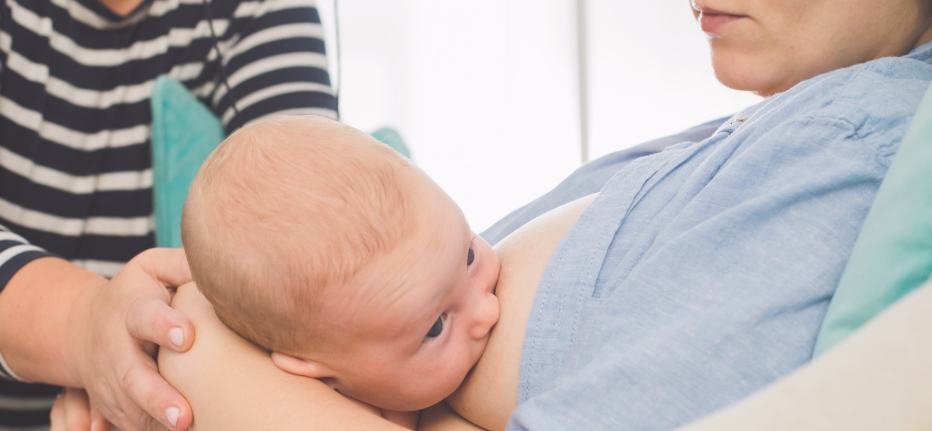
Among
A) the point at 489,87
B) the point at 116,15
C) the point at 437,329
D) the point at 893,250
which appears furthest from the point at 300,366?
the point at 489,87

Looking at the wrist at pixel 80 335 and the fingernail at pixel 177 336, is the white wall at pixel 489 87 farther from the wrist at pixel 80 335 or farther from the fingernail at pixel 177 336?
the fingernail at pixel 177 336

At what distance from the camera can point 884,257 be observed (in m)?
0.48

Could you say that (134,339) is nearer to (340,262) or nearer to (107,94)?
(340,262)

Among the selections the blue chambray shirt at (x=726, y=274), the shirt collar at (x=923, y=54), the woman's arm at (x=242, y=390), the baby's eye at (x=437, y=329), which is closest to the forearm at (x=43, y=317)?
the woman's arm at (x=242, y=390)

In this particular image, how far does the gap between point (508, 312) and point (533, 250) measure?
3.8 inches

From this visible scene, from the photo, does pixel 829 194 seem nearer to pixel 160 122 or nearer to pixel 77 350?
pixel 77 350

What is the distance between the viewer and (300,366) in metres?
0.76

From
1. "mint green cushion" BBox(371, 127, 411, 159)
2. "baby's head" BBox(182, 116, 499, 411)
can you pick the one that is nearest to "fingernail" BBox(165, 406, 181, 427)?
"baby's head" BBox(182, 116, 499, 411)

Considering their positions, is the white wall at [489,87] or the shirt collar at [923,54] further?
the white wall at [489,87]

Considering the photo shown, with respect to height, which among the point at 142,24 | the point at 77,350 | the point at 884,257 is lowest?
the point at 77,350

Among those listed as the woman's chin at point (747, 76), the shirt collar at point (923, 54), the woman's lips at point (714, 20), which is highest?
the woman's lips at point (714, 20)

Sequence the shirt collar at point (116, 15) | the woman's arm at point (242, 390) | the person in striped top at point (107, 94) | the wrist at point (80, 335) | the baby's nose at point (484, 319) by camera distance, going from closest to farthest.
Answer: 1. the woman's arm at point (242, 390)
2. the baby's nose at point (484, 319)
3. the wrist at point (80, 335)
4. the person in striped top at point (107, 94)
5. the shirt collar at point (116, 15)

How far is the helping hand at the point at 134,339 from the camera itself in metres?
0.78

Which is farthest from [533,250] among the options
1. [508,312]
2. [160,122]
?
[160,122]
